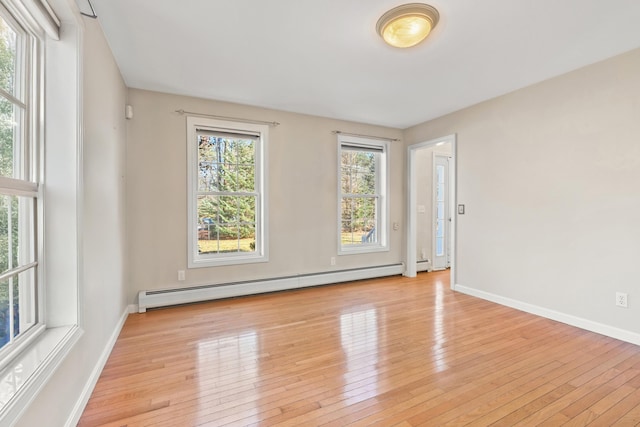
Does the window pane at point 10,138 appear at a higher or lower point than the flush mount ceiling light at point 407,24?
lower

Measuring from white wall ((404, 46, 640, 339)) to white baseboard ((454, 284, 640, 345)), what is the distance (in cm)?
4

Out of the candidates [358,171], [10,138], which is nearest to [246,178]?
[358,171]

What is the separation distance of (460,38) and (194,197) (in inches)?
123

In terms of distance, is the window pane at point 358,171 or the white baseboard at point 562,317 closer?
the white baseboard at point 562,317

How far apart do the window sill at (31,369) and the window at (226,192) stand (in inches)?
82.6

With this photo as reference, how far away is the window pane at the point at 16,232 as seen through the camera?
128 centimetres

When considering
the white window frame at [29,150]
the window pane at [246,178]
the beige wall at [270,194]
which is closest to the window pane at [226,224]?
the window pane at [246,178]

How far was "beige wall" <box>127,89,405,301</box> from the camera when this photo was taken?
3.33 m

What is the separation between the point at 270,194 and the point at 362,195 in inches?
61.6

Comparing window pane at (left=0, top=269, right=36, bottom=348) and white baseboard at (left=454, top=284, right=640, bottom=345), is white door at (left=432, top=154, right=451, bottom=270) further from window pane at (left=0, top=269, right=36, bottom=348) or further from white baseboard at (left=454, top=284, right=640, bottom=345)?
window pane at (left=0, top=269, right=36, bottom=348)

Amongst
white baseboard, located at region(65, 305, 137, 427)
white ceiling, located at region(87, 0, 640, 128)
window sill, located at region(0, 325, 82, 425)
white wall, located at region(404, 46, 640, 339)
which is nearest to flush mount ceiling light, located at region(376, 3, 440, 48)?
white ceiling, located at region(87, 0, 640, 128)

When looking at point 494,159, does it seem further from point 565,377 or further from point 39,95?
point 39,95

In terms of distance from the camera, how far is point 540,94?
314 cm

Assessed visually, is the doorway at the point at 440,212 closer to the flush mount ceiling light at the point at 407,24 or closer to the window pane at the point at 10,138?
the flush mount ceiling light at the point at 407,24
